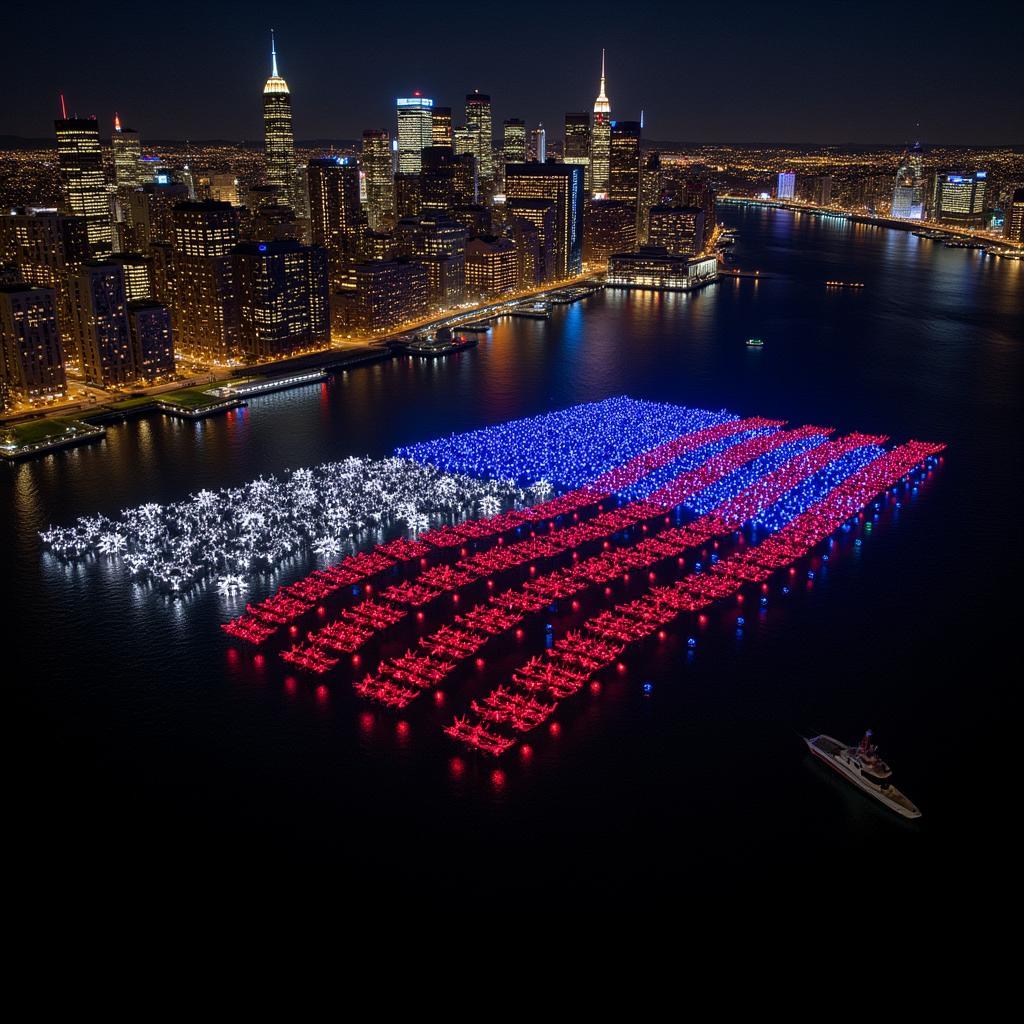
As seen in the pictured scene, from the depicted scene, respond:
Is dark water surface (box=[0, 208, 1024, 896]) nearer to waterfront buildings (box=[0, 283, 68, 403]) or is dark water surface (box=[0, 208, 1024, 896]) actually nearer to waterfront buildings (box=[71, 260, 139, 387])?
waterfront buildings (box=[0, 283, 68, 403])

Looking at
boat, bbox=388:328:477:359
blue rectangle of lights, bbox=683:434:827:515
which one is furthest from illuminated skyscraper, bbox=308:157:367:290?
blue rectangle of lights, bbox=683:434:827:515

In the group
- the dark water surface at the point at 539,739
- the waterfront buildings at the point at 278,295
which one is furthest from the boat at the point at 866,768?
the waterfront buildings at the point at 278,295

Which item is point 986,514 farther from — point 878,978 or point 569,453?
point 878,978

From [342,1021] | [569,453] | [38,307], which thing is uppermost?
[38,307]

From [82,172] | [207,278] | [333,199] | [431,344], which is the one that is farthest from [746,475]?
[82,172]

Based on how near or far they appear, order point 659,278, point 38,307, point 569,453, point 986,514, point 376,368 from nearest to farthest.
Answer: point 986,514 < point 569,453 < point 38,307 < point 376,368 < point 659,278

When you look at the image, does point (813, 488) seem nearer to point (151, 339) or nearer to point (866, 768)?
point (866, 768)

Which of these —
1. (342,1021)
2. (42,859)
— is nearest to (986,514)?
(342,1021)
